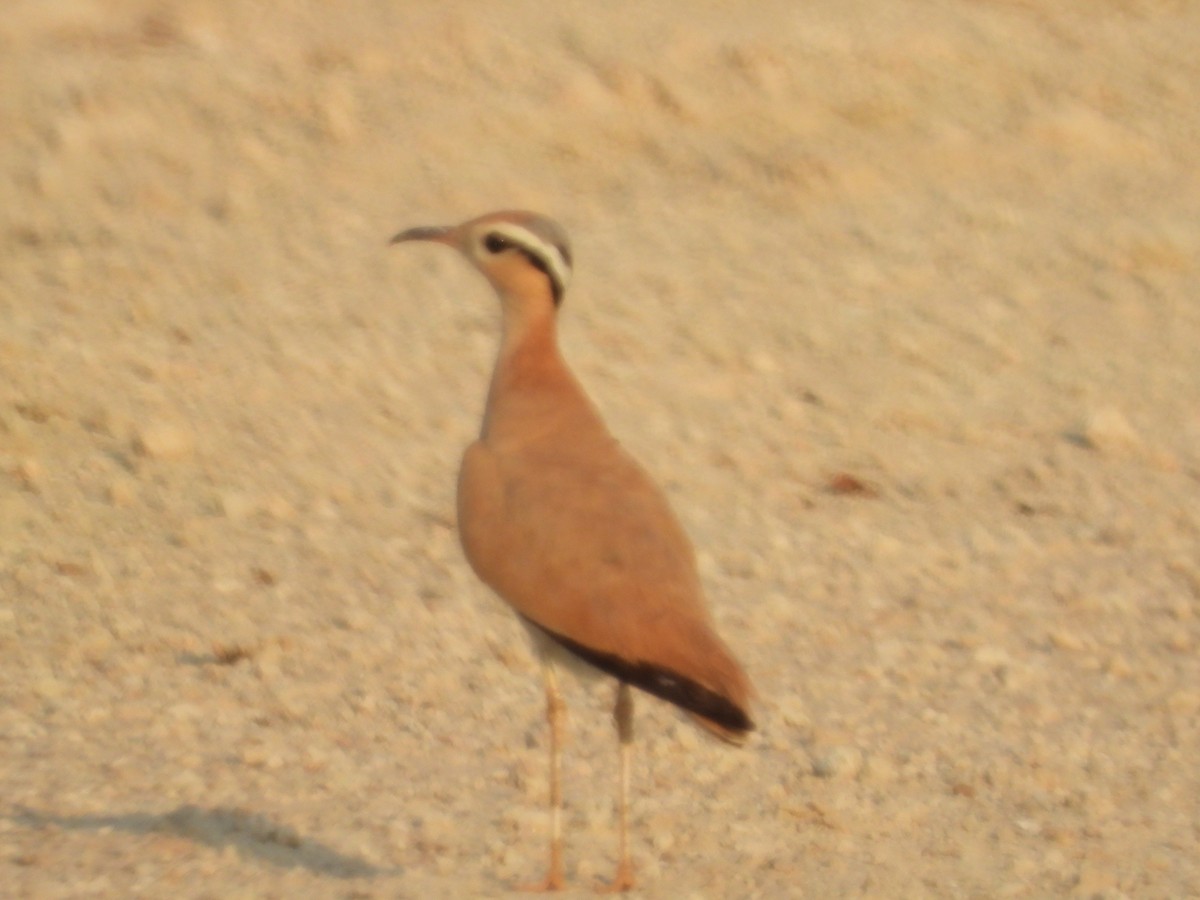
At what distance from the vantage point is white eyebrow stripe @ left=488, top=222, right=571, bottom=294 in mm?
5465

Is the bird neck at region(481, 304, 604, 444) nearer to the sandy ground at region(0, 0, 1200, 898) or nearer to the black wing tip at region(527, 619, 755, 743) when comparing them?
the black wing tip at region(527, 619, 755, 743)

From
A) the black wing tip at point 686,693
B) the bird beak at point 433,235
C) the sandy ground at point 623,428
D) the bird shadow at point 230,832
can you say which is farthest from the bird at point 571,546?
the sandy ground at point 623,428

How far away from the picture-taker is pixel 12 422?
733 centimetres

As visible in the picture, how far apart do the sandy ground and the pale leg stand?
0.23 feet

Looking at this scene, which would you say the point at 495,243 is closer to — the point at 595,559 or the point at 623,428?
the point at 595,559

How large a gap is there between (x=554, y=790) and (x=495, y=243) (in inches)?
60.8

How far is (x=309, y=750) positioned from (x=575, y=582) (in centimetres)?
121

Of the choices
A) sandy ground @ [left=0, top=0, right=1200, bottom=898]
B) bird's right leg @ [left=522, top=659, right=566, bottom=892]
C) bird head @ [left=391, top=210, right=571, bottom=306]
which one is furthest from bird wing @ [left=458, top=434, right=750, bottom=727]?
sandy ground @ [left=0, top=0, right=1200, bottom=898]

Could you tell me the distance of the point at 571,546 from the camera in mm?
4730

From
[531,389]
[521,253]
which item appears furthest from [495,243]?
[531,389]

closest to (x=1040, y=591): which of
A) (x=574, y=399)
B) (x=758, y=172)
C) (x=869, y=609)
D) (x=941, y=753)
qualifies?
(x=869, y=609)

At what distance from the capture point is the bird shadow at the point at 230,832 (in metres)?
4.73

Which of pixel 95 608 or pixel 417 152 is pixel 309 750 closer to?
pixel 95 608

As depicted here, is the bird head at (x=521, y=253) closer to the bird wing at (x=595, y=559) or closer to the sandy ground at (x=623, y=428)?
the bird wing at (x=595, y=559)
